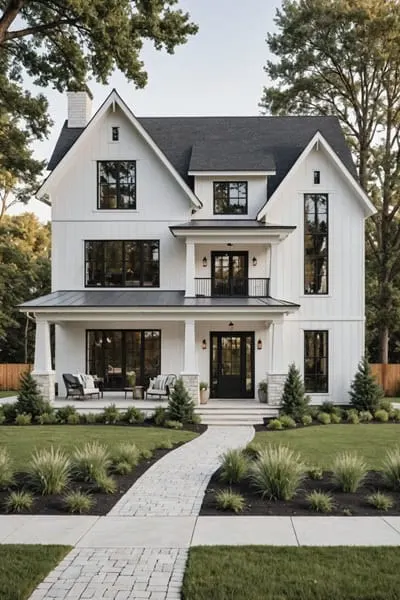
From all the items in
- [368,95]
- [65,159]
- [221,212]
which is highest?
[368,95]

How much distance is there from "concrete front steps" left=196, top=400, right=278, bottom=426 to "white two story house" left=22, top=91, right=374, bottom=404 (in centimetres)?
279

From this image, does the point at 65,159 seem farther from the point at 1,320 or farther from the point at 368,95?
the point at 368,95

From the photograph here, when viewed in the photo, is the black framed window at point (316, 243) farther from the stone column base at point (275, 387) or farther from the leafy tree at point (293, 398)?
the leafy tree at point (293, 398)

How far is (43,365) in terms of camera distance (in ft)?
62.8

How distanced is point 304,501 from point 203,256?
49.0ft

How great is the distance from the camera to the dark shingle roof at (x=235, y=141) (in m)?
22.8

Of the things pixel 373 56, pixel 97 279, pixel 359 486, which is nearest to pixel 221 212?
pixel 97 279

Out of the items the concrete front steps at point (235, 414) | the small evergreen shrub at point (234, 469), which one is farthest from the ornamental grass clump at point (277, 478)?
the concrete front steps at point (235, 414)

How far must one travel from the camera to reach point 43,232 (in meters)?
43.7

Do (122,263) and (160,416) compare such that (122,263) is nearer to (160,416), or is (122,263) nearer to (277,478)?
(160,416)

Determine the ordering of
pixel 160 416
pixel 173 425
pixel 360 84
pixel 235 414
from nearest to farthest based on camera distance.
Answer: pixel 173 425 < pixel 160 416 < pixel 235 414 < pixel 360 84

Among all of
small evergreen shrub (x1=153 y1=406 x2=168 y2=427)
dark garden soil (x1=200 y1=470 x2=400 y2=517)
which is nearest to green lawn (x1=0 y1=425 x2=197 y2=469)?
small evergreen shrub (x1=153 y1=406 x2=168 y2=427)

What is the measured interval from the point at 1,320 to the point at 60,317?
12.0m

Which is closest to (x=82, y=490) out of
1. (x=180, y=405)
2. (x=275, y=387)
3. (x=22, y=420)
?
(x=180, y=405)
